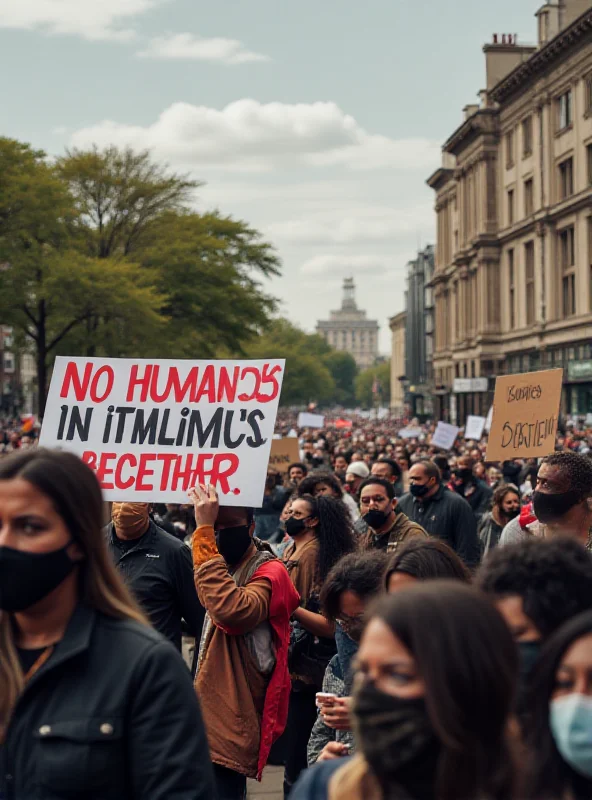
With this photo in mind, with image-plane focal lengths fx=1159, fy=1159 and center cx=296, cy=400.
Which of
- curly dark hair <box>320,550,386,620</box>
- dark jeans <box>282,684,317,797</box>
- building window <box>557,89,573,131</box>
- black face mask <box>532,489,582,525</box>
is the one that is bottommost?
dark jeans <box>282,684,317,797</box>

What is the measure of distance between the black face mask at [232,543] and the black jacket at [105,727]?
7.45 feet

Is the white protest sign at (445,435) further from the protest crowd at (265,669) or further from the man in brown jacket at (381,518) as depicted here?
the protest crowd at (265,669)

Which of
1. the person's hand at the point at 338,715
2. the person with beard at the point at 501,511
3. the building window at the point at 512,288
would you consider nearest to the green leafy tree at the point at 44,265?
the person with beard at the point at 501,511

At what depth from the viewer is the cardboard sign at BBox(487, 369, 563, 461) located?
381 inches

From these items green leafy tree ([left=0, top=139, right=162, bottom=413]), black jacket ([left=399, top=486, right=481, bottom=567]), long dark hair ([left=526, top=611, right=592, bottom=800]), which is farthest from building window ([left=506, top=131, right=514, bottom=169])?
long dark hair ([left=526, top=611, right=592, bottom=800])

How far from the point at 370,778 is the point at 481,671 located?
33cm

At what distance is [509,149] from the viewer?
61.6m

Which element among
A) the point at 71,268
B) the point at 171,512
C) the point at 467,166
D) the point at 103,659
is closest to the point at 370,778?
the point at 103,659

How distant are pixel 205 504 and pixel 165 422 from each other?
89cm

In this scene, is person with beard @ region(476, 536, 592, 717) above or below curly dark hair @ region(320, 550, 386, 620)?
above

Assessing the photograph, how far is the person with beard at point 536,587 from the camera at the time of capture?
8.10ft

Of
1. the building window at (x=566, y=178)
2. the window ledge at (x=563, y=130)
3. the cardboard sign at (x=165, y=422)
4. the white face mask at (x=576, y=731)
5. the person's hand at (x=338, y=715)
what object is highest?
the window ledge at (x=563, y=130)

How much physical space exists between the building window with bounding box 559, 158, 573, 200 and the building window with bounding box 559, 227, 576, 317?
1.65m

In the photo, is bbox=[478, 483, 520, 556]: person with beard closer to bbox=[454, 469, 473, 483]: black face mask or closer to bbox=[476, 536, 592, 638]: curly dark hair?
bbox=[454, 469, 473, 483]: black face mask
